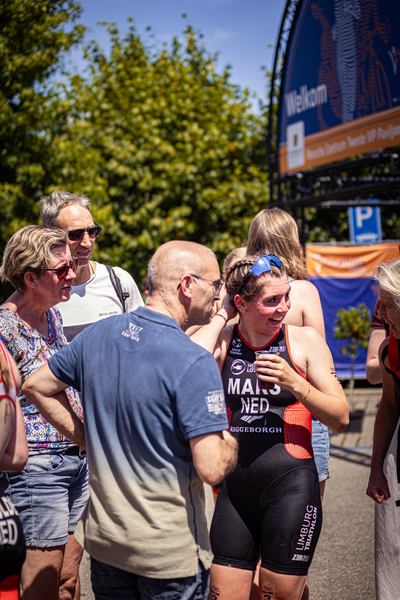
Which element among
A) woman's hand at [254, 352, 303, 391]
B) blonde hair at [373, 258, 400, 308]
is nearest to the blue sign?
blonde hair at [373, 258, 400, 308]

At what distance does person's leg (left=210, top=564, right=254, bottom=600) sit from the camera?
228 cm

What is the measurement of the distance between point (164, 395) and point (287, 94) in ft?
23.6

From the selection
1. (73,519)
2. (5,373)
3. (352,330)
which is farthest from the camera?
(352,330)

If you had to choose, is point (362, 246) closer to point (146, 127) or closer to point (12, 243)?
point (146, 127)

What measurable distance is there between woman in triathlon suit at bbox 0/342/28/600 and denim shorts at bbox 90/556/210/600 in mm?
266

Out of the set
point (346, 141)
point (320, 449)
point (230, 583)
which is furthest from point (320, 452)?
point (346, 141)

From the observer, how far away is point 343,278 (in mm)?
10258

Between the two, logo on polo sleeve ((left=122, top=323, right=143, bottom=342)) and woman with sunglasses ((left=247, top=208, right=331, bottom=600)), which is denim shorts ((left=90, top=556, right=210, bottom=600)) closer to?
logo on polo sleeve ((left=122, top=323, right=143, bottom=342))

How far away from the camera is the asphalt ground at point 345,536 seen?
3721 mm

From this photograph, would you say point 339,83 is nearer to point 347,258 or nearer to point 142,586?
point 347,258

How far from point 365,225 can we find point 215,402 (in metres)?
9.87

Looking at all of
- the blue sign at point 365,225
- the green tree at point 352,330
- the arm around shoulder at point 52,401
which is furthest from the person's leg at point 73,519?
the blue sign at point 365,225

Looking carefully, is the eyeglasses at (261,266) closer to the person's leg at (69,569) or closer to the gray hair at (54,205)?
the gray hair at (54,205)

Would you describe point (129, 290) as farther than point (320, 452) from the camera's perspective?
Yes
